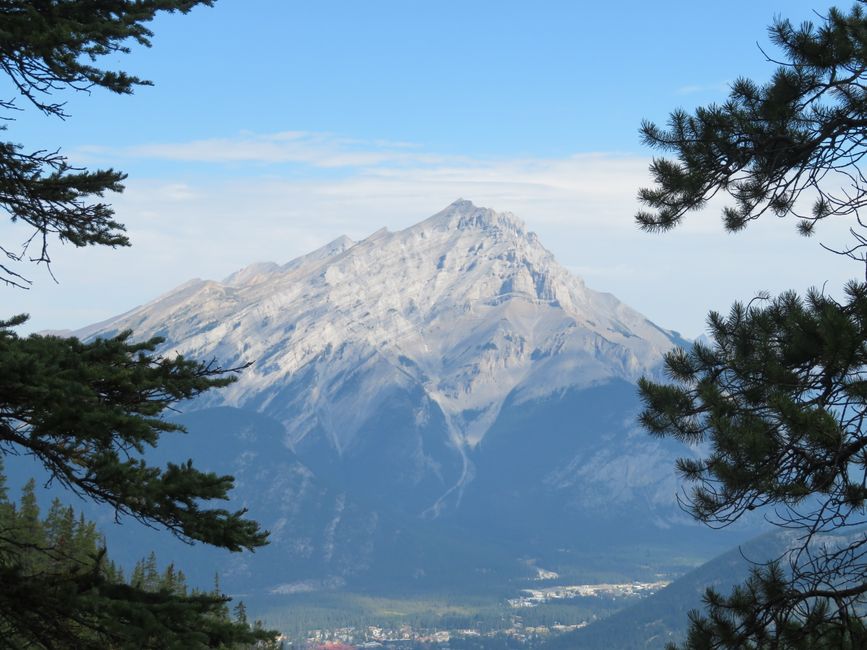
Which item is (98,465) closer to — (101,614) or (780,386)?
(101,614)

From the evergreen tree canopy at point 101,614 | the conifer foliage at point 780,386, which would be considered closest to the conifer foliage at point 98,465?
the evergreen tree canopy at point 101,614

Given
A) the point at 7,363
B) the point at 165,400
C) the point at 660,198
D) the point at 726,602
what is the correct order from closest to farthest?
1. the point at 7,363
2. the point at 165,400
3. the point at 726,602
4. the point at 660,198

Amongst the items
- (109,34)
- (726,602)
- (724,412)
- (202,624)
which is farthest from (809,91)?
(202,624)

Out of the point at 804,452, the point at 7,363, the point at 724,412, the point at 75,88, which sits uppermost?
the point at 75,88

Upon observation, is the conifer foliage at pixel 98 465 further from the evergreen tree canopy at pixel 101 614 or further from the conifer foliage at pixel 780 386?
the conifer foliage at pixel 780 386

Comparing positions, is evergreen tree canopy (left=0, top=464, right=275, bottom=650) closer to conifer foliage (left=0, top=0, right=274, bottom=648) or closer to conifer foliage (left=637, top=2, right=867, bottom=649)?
conifer foliage (left=0, top=0, right=274, bottom=648)

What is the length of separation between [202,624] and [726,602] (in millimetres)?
8030

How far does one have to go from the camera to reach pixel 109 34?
16.5 meters

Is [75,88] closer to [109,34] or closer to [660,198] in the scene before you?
[109,34]

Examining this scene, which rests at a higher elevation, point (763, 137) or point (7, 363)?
point (763, 137)

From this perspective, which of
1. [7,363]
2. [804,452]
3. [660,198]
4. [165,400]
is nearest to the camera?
[7,363]

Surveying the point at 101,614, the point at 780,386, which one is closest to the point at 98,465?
the point at 101,614

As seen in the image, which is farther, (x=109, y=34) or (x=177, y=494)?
(x=109, y=34)

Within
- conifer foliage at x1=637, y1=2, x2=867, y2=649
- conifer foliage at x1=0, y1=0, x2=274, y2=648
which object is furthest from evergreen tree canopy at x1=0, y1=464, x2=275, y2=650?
conifer foliage at x1=637, y1=2, x2=867, y2=649
